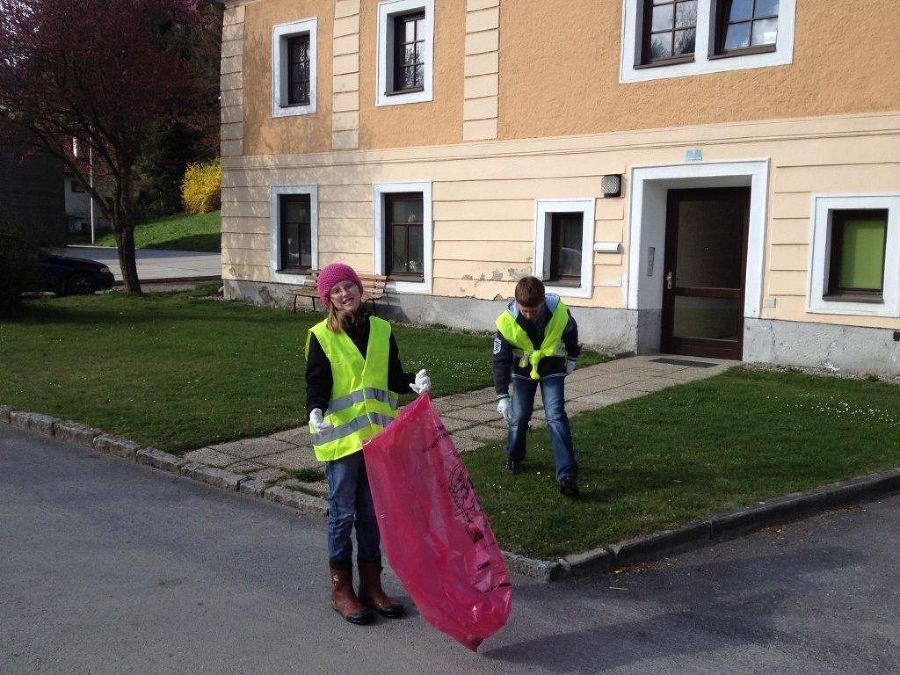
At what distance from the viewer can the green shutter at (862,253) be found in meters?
11.2

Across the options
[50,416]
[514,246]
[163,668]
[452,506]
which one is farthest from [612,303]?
[163,668]

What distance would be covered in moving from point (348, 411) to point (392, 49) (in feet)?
41.7

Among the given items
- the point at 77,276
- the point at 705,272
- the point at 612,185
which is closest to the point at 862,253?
the point at 705,272

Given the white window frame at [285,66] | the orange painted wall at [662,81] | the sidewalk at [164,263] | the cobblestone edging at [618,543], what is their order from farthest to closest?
the sidewalk at [164,263] < the white window frame at [285,66] < the orange painted wall at [662,81] < the cobblestone edging at [618,543]

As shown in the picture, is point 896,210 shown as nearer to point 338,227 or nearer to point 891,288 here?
point 891,288

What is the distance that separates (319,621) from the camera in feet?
15.3

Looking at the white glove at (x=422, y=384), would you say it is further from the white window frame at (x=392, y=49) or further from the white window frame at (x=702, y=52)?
the white window frame at (x=392, y=49)

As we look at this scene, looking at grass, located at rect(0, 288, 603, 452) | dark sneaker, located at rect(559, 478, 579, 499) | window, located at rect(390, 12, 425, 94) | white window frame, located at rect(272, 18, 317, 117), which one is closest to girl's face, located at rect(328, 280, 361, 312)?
dark sneaker, located at rect(559, 478, 579, 499)

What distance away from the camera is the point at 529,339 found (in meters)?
6.56

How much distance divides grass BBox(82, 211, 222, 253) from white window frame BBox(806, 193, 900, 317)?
108ft

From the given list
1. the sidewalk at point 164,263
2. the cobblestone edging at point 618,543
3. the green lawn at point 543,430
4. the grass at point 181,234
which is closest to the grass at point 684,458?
the green lawn at point 543,430

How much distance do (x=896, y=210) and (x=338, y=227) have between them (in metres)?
9.83

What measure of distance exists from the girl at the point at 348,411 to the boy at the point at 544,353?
182cm

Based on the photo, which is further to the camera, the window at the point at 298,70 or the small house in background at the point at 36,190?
the small house in background at the point at 36,190
